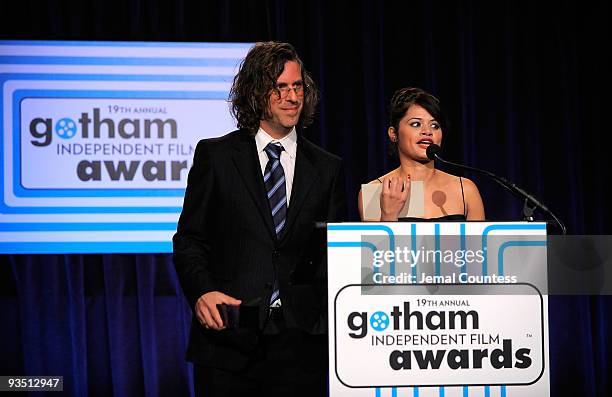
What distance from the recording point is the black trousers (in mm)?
1894

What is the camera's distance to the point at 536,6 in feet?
14.8

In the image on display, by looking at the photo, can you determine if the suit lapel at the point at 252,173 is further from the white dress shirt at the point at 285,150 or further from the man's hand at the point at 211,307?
the man's hand at the point at 211,307

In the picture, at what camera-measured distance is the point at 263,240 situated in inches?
76.0

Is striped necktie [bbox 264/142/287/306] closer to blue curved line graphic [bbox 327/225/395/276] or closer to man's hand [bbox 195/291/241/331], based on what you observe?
man's hand [bbox 195/291/241/331]

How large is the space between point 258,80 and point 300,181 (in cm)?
30

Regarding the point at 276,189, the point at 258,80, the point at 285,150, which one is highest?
the point at 258,80

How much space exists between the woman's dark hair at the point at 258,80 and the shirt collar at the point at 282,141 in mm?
21

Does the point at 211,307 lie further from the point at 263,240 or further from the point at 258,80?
the point at 258,80

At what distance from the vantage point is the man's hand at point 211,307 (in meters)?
1.71

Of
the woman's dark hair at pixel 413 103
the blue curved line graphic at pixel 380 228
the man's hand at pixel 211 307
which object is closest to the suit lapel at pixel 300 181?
the man's hand at pixel 211 307

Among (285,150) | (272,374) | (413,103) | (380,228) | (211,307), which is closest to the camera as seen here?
(380,228)

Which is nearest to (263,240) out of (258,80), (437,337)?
(258,80)

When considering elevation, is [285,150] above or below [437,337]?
above

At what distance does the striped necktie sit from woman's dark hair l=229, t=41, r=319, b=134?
4.5 inches
